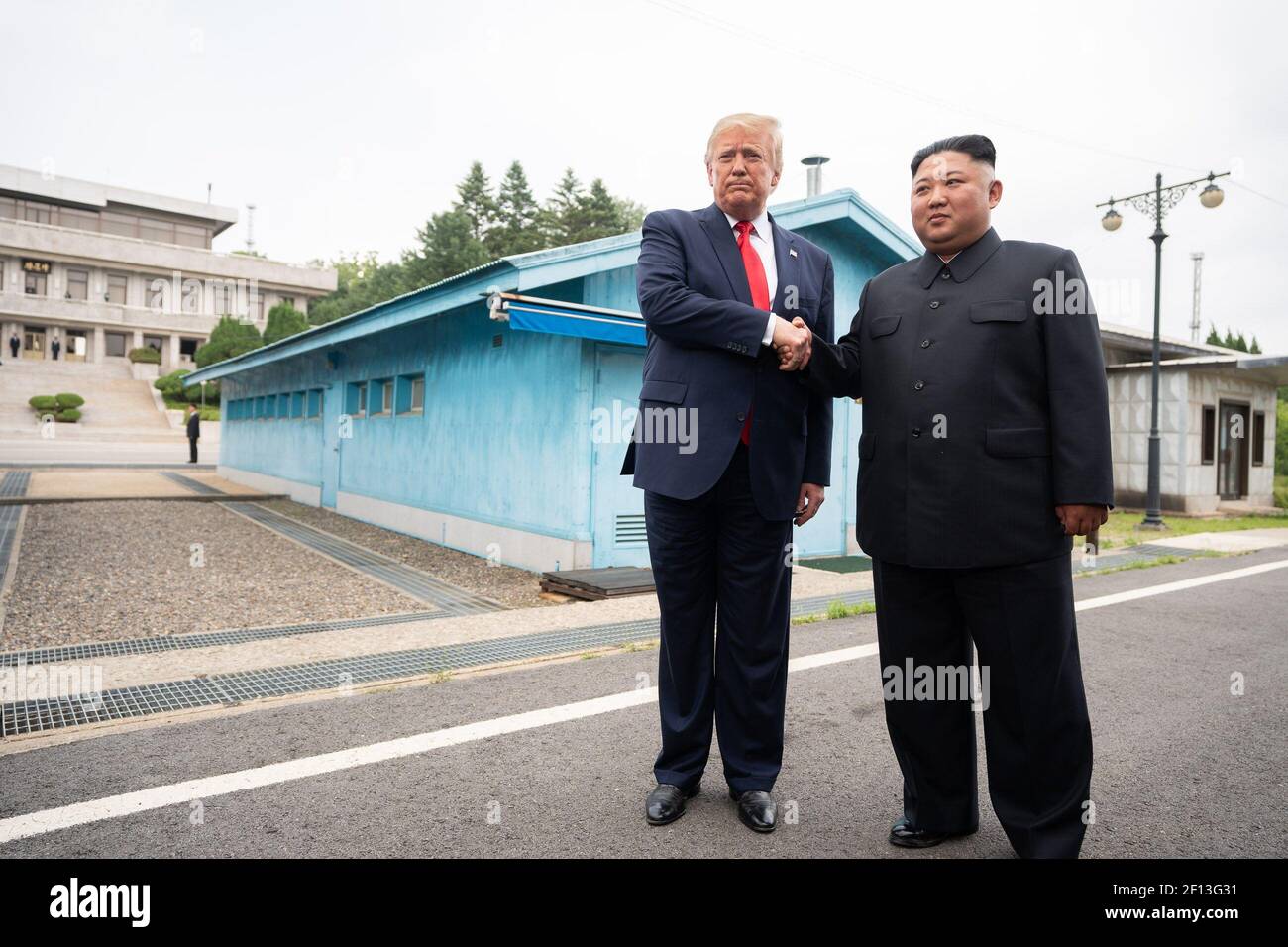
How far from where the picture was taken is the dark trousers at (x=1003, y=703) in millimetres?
2361

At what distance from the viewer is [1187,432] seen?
57.6ft

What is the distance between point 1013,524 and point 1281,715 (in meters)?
2.71

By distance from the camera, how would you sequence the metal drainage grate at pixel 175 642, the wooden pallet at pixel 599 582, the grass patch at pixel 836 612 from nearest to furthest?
the metal drainage grate at pixel 175 642
the grass patch at pixel 836 612
the wooden pallet at pixel 599 582

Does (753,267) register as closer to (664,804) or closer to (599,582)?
(664,804)

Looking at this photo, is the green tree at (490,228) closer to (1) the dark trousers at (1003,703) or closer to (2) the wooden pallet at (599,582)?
(2) the wooden pallet at (599,582)

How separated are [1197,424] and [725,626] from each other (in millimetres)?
18881

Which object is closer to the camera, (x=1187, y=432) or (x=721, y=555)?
(x=721, y=555)

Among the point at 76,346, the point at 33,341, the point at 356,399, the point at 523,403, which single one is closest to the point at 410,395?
the point at 356,399

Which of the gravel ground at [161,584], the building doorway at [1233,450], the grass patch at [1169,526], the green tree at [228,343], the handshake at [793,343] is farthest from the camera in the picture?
the green tree at [228,343]

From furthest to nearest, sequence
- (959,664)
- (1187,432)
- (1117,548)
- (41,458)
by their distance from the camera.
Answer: (41,458)
(1187,432)
(1117,548)
(959,664)

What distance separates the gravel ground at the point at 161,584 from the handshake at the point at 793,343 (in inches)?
216

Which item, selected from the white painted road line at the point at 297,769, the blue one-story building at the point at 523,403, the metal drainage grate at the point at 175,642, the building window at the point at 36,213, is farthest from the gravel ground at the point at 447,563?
the building window at the point at 36,213
